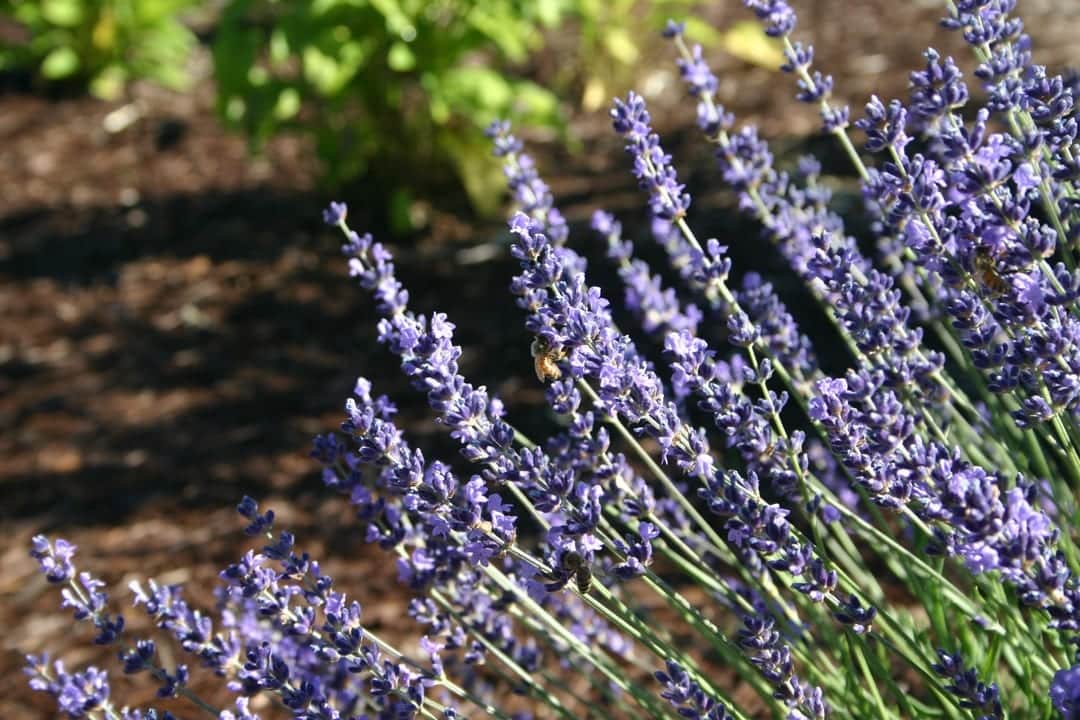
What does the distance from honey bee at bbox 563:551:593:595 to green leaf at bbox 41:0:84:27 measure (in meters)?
5.71

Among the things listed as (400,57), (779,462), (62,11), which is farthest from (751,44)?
(779,462)

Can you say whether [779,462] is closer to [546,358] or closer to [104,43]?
[546,358]

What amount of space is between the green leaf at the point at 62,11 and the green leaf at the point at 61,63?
160mm

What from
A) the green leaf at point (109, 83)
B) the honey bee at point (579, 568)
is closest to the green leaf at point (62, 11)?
the green leaf at point (109, 83)

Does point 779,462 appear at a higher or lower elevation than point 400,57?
lower

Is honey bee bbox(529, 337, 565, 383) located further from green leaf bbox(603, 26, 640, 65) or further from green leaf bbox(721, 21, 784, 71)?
green leaf bbox(721, 21, 784, 71)

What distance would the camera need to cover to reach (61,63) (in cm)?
645

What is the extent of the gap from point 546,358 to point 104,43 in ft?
18.2

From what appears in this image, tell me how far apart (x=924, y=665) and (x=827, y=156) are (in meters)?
3.72

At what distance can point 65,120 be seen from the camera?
6.38 meters

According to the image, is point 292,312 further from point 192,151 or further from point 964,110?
point 964,110

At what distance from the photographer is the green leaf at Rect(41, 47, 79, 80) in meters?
6.43

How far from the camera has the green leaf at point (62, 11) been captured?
6.32 m

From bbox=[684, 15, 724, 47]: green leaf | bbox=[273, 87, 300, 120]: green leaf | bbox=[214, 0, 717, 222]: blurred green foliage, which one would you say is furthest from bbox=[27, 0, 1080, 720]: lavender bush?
bbox=[684, 15, 724, 47]: green leaf
